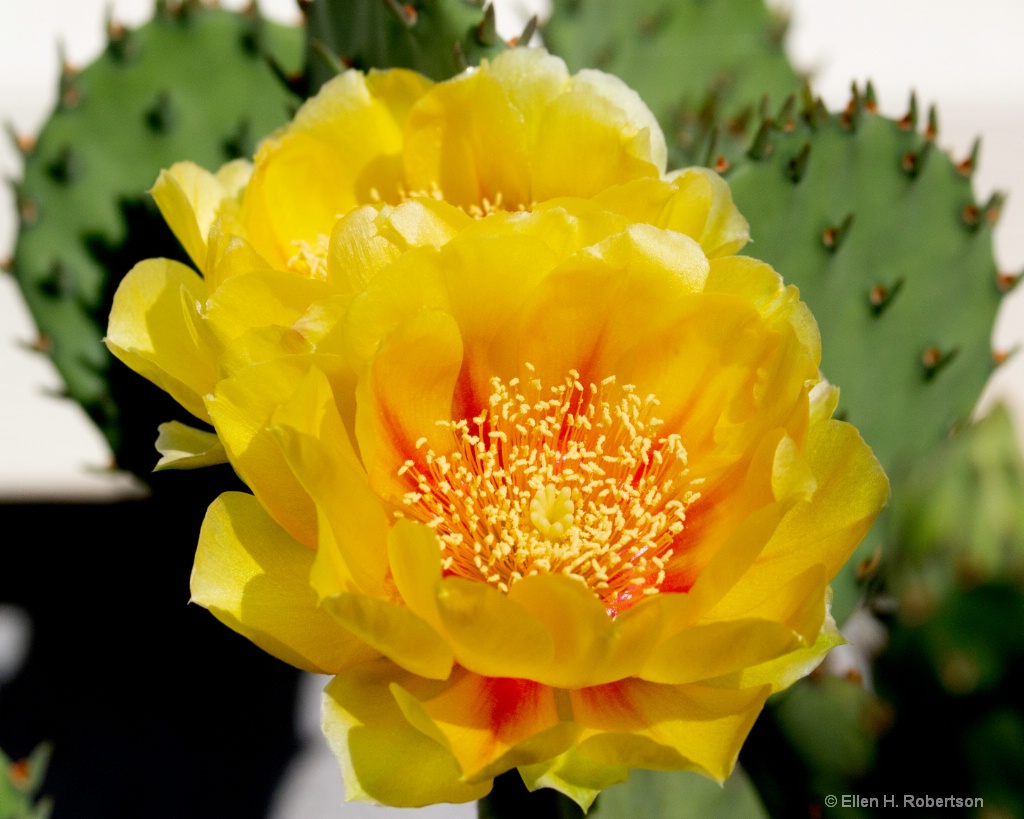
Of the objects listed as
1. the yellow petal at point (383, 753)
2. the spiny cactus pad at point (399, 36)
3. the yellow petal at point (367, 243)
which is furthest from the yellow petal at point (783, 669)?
the spiny cactus pad at point (399, 36)

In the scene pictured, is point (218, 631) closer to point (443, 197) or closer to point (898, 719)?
point (443, 197)

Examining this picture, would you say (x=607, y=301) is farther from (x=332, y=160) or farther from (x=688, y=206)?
(x=332, y=160)

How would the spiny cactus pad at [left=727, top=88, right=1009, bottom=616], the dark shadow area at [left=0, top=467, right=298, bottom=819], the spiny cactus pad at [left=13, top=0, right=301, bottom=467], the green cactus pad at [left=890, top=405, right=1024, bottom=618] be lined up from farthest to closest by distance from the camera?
the dark shadow area at [left=0, top=467, right=298, bottom=819] < the spiny cactus pad at [left=13, top=0, right=301, bottom=467] < the spiny cactus pad at [left=727, top=88, right=1009, bottom=616] < the green cactus pad at [left=890, top=405, right=1024, bottom=618]

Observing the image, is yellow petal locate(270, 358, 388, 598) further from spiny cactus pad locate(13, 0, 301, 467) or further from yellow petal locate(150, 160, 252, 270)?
spiny cactus pad locate(13, 0, 301, 467)

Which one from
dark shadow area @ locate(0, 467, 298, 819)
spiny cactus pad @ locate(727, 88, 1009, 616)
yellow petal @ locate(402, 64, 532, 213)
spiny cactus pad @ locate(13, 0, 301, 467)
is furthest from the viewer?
dark shadow area @ locate(0, 467, 298, 819)

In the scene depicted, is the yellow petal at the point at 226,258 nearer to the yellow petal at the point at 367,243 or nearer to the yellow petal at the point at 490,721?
the yellow petal at the point at 367,243

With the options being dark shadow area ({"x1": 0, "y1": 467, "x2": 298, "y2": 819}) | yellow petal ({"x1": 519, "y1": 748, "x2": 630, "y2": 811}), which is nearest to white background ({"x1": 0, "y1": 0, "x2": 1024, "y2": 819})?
dark shadow area ({"x1": 0, "y1": 467, "x2": 298, "y2": 819})

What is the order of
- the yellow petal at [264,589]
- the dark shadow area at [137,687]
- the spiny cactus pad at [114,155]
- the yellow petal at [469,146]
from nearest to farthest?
the yellow petal at [264,589], the yellow petal at [469,146], the spiny cactus pad at [114,155], the dark shadow area at [137,687]
